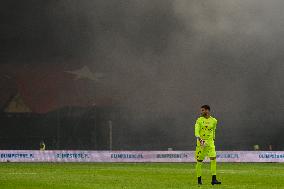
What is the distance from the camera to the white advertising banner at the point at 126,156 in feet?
128

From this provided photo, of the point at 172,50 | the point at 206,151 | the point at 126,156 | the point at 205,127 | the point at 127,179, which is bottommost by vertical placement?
the point at 127,179

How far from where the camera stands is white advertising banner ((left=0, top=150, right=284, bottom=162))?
3894cm

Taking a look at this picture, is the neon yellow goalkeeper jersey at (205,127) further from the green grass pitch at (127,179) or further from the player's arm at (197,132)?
the green grass pitch at (127,179)

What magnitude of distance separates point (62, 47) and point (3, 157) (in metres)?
23.9

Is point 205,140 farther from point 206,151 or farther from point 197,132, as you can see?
point 197,132

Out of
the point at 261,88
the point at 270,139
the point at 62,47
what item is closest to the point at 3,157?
the point at 62,47

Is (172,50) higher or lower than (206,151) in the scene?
higher

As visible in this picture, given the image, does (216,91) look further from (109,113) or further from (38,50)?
(38,50)

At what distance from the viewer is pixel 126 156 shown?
4006 cm

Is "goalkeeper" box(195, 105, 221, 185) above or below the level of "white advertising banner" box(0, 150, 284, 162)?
below

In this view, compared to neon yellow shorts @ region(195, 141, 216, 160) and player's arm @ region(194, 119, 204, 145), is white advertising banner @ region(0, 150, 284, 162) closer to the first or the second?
neon yellow shorts @ region(195, 141, 216, 160)

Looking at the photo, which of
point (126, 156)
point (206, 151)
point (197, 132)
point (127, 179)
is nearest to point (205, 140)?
point (206, 151)

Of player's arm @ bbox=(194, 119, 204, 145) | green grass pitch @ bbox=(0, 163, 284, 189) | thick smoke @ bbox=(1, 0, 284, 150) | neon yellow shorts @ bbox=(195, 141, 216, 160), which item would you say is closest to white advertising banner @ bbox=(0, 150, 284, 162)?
green grass pitch @ bbox=(0, 163, 284, 189)

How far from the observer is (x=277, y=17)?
64625 mm
